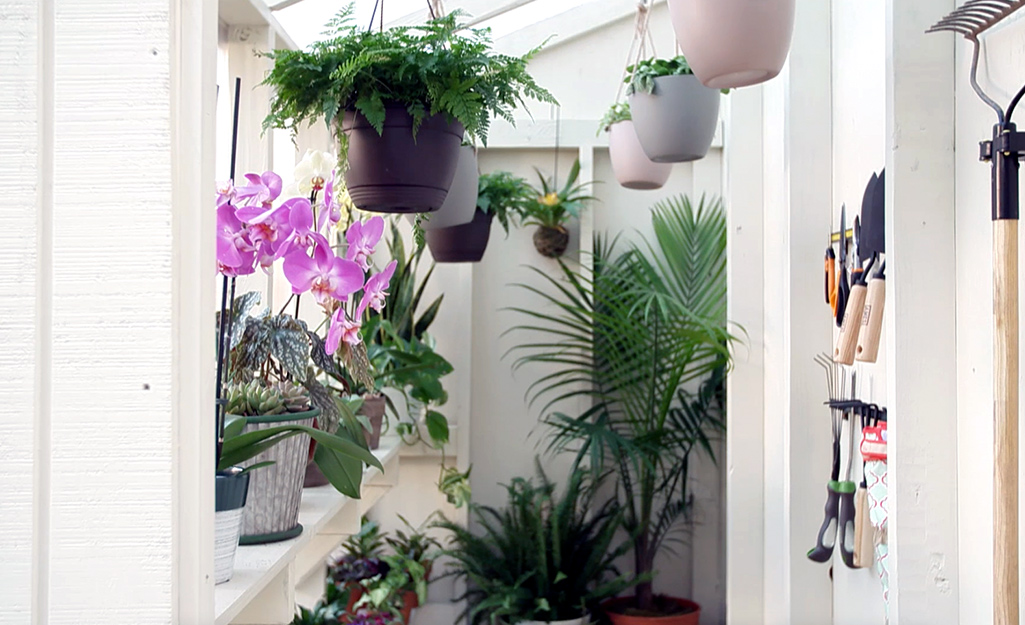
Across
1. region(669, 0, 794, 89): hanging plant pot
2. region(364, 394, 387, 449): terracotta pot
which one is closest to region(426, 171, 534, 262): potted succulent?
region(364, 394, 387, 449): terracotta pot

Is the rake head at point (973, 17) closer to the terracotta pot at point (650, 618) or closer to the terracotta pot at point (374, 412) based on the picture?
the terracotta pot at point (374, 412)

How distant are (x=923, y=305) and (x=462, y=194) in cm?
93

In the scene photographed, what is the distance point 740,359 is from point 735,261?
0.28m

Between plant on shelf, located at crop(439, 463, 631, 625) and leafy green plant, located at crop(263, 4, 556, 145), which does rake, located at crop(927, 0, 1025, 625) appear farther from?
plant on shelf, located at crop(439, 463, 631, 625)

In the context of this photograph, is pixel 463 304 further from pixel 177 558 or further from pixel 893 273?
pixel 177 558

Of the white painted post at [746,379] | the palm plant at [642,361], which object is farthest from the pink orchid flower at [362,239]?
the palm plant at [642,361]

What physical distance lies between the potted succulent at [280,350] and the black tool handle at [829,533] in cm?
100

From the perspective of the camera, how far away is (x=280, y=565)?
1.11m

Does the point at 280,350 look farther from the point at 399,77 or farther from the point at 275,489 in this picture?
the point at 399,77

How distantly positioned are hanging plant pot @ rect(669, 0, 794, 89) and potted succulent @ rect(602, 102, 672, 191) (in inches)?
36.3

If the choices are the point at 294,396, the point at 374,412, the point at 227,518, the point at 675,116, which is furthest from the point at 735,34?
the point at 374,412

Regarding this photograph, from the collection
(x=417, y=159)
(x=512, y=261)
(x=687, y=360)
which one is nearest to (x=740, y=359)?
(x=687, y=360)

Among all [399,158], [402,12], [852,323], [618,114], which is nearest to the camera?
[399,158]

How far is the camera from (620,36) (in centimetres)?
329
